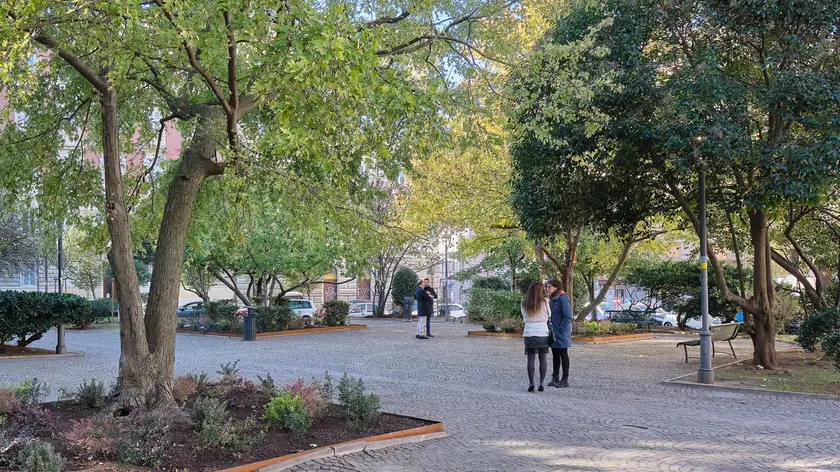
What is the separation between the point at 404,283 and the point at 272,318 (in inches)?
688

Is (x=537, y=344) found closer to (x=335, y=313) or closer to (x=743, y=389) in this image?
(x=743, y=389)

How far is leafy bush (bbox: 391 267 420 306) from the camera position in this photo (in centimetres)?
4138

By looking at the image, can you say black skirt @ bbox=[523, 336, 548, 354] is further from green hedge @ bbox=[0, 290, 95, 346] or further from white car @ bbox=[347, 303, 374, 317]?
white car @ bbox=[347, 303, 374, 317]

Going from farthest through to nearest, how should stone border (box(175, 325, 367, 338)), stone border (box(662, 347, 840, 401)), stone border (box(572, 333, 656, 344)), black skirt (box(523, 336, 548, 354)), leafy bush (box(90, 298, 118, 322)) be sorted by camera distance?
leafy bush (box(90, 298, 118, 322)) < stone border (box(175, 325, 367, 338)) < stone border (box(572, 333, 656, 344)) < black skirt (box(523, 336, 548, 354)) < stone border (box(662, 347, 840, 401))

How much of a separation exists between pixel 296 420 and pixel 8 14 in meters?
4.72

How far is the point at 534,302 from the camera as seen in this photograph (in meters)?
11.2

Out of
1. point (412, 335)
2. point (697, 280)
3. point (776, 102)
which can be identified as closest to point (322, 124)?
point (776, 102)

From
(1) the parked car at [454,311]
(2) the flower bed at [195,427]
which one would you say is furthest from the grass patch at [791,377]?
(1) the parked car at [454,311]

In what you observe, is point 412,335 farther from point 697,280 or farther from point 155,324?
point 155,324

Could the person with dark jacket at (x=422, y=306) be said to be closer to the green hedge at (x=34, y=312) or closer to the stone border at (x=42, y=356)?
the green hedge at (x=34, y=312)

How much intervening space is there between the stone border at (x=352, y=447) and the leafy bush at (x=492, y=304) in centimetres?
1727

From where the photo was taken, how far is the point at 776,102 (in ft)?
39.2

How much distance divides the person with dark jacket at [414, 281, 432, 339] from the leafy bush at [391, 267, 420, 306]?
1856 cm

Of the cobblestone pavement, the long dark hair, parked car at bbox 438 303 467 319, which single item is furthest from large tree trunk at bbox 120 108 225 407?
parked car at bbox 438 303 467 319
